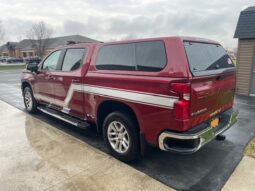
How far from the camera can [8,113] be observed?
6734 mm

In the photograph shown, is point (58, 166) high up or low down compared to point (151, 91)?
down

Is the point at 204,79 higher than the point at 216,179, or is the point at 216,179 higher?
the point at 204,79

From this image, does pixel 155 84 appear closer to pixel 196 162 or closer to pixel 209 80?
pixel 209 80

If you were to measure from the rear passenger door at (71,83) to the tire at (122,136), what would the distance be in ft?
2.80

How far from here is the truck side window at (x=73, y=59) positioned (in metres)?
4.43

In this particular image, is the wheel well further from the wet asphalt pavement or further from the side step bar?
the wet asphalt pavement

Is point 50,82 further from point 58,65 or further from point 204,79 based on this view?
point 204,79

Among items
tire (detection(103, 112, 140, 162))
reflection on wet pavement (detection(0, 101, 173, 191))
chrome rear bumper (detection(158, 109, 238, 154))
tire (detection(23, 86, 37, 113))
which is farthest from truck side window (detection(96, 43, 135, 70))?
tire (detection(23, 86, 37, 113))

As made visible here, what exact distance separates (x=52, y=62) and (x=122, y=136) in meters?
2.78

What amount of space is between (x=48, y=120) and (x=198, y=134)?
424 centimetres

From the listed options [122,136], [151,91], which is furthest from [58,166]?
[151,91]

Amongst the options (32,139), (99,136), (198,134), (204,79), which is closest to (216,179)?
(198,134)

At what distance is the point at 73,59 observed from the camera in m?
4.65

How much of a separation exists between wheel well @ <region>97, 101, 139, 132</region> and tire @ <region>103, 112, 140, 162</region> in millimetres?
71
